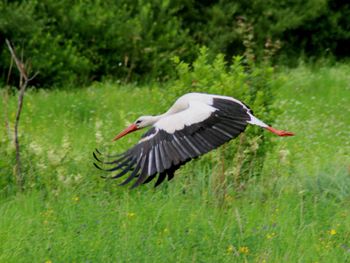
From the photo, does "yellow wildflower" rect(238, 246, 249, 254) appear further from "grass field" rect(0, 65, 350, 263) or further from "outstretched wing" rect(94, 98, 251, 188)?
"outstretched wing" rect(94, 98, 251, 188)

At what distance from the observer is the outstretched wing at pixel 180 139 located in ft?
17.7

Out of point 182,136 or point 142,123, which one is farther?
point 142,123

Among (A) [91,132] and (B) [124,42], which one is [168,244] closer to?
(A) [91,132]

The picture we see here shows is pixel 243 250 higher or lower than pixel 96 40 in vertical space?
higher

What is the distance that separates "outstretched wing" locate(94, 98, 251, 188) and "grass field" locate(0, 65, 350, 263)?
26cm

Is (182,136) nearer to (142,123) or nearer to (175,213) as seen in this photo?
(175,213)

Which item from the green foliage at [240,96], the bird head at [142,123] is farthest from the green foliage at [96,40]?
the bird head at [142,123]

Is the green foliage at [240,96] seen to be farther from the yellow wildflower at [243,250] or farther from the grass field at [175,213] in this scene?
the yellow wildflower at [243,250]

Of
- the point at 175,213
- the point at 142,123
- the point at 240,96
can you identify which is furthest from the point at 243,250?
the point at 240,96

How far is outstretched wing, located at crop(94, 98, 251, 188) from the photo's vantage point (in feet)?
17.7

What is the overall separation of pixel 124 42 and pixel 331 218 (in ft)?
26.9

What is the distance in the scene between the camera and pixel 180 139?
5.51 m

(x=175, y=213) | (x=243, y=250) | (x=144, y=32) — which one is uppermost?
(x=243, y=250)

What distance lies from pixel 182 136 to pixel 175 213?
45 cm
